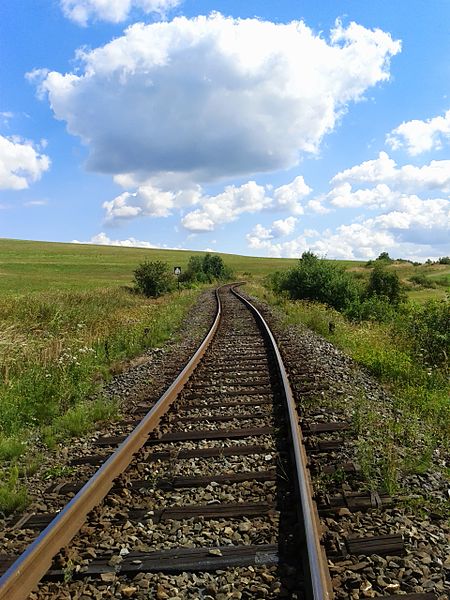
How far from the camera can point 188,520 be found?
11.6 feet

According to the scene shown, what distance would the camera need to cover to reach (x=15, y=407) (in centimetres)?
670

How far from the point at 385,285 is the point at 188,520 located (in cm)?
2529

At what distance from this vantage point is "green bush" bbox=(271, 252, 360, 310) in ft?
73.9

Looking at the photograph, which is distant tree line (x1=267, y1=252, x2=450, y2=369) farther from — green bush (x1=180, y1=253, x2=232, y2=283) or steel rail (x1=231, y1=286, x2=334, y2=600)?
green bush (x1=180, y1=253, x2=232, y2=283)

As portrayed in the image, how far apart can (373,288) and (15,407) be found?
77.1ft

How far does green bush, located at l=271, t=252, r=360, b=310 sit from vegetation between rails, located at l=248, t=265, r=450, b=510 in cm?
611

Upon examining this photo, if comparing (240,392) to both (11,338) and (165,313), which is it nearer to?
(11,338)

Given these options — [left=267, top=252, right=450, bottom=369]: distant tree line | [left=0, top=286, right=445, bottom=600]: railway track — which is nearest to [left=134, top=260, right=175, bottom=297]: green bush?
[left=267, top=252, right=450, bottom=369]: distant tree line

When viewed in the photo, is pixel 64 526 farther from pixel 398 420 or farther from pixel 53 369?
pixel 53 369

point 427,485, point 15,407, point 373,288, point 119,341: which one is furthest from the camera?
point 373,288

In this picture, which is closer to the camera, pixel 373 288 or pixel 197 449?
pixel 197 449

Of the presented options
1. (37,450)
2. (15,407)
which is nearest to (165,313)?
(15,407)

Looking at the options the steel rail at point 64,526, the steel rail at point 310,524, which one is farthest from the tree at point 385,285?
the steel rail at point 64,526

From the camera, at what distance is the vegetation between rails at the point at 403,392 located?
4.38 m
